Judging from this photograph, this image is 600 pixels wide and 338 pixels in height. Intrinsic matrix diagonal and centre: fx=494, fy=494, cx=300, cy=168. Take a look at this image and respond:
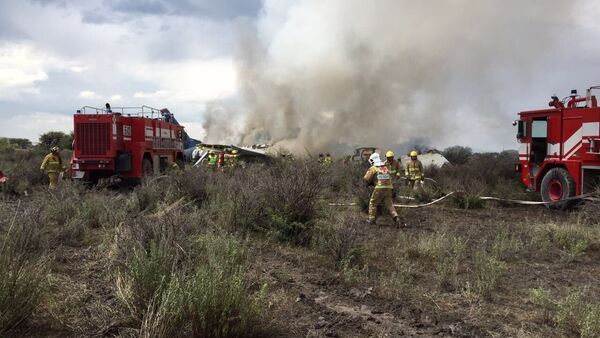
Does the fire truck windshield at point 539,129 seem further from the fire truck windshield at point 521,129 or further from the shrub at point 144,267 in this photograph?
the shrub at point 144,267

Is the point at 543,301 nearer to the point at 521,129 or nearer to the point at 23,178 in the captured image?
Answer: the point at 521,129

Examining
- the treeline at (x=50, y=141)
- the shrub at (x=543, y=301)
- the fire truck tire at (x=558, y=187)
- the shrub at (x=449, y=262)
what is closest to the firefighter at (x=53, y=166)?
the shrub at (x=449, y=262)

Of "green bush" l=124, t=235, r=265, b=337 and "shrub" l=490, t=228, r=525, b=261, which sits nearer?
"green bush" l=124, t=235, r=265, b=337

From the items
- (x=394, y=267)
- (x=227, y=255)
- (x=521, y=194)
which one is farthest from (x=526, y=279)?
(x=521, y=194)

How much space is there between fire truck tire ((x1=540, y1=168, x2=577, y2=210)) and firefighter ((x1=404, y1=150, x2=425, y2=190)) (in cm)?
322

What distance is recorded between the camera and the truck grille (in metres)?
15.2

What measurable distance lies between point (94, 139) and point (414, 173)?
9.78 meters

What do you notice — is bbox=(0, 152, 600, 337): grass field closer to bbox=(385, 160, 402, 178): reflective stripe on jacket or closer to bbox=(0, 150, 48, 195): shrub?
bbox=(385, 160, 402, 178): reflective stripe on jacket

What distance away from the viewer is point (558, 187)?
12070 millimetres

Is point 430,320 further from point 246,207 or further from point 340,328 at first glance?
point 246,207

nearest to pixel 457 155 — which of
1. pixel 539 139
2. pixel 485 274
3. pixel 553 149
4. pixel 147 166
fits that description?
pixel 539 139

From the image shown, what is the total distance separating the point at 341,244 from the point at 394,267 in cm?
70

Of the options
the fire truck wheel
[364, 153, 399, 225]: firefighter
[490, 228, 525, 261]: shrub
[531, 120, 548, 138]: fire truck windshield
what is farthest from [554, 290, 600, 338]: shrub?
the fire truck wheel

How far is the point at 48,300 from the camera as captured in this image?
419 centimetres
